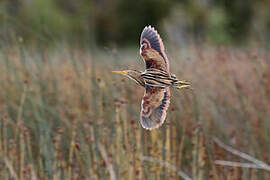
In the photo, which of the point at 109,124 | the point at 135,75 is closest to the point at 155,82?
the point at 135,75

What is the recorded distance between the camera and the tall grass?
267cm

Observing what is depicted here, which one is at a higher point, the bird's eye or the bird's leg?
the bird's eye

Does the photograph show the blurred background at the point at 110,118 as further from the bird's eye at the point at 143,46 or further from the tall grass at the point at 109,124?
the bird's eye at the point at 143,46

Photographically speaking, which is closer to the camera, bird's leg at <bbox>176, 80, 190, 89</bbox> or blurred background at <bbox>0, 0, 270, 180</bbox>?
bird's leg at <bbox>176, 80, 190, 89</bbox>

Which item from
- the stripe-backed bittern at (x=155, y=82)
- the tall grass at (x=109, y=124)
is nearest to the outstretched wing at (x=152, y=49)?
the stripe-backed bittern at (x=155, y=82)

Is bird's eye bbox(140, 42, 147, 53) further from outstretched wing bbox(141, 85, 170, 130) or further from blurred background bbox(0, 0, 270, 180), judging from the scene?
blurred background bbox(0, 0, 270, 180)

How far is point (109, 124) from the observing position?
3162mm

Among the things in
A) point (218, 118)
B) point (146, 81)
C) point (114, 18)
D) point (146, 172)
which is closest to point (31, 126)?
point (146, 172)

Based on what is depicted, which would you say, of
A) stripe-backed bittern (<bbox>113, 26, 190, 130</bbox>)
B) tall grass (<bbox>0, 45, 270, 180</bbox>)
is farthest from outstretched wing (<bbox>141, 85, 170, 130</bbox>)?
tall grass (<bbox>0, 45, 270, 180</bbox>)

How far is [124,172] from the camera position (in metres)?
2.53

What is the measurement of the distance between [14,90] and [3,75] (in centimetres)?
41

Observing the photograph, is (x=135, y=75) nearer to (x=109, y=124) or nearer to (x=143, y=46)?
(x=143, y=46)

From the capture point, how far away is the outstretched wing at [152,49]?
33.6 inches

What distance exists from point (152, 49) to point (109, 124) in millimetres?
2301
